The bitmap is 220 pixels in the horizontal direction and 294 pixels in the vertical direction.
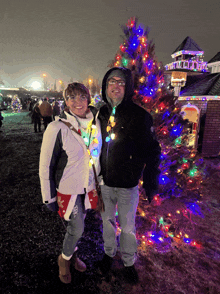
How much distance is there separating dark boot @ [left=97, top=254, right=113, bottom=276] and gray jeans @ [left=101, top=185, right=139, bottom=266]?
152 millimetres

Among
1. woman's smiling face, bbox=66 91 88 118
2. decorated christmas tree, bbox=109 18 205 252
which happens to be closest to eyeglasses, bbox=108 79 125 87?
woman's smiling face, bbox=66 91 88 118

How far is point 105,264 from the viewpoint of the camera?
93.3 inches

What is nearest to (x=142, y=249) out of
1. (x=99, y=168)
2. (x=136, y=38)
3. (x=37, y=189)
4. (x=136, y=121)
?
(x=99, y=168)

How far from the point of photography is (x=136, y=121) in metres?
1.97

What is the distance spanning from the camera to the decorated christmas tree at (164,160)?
2.96 metres

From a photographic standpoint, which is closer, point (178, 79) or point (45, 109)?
point (178, 79)

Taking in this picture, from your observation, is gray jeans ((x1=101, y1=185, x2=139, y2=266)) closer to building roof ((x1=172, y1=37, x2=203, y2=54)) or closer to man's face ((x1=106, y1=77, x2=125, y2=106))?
man's face ((x1=106, y1=77, x2=125, y2=106))

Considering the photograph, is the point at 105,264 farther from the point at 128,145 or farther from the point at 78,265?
the point at 128,145

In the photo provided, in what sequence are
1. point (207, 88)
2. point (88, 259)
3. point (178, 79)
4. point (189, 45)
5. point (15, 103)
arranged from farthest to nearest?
point (15, 103) < point (189, 45) < point (178, 79) < point (207, 88) < point (88, 259)

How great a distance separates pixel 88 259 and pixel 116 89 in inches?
95.5

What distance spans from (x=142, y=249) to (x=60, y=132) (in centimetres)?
228

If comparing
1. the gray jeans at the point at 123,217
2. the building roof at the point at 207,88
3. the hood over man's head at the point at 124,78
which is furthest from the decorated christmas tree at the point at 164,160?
the building roof at the point at 207,88

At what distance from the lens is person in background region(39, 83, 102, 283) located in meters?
1.75

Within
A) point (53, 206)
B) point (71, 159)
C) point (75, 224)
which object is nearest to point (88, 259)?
point (75, 224)
